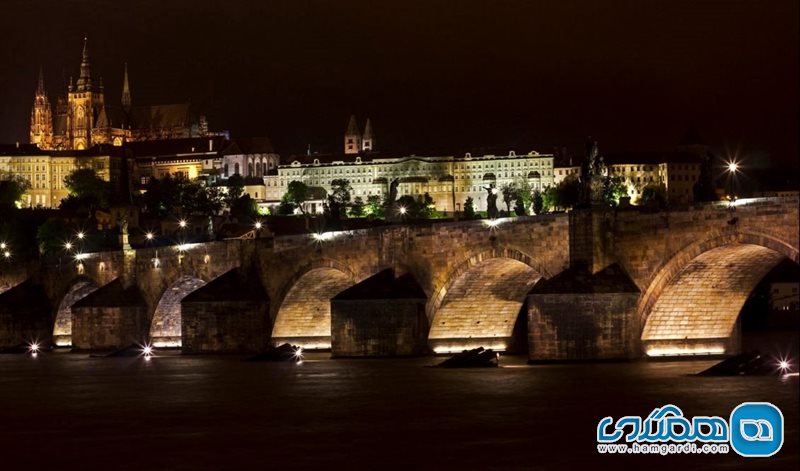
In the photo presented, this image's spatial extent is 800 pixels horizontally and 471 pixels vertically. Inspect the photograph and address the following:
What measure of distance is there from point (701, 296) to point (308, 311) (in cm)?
2335

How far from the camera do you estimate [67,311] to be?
93.6 meters

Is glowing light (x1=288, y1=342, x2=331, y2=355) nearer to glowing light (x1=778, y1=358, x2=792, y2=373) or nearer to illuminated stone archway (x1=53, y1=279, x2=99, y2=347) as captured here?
illuminated stone archway (x1=53, y1=279, x2=99, y2=347)

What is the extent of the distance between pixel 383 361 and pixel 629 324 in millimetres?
9971

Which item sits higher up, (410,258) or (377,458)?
(410,258)

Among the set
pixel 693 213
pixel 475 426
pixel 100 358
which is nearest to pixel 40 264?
pixel 100 358

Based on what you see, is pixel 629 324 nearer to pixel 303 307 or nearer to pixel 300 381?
pixel 300 381

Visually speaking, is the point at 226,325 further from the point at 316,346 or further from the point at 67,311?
the point at 67,311

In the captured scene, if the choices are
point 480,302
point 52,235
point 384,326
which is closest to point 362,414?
point 384,326

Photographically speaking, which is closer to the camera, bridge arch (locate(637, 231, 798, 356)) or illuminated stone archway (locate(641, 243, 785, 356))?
bridge arch (locate(637, 231, 798, 356))

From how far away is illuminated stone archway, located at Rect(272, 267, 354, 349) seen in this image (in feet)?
229

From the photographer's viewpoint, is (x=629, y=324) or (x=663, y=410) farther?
(x=629, y=324)

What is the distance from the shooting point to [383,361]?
5800 centimetres

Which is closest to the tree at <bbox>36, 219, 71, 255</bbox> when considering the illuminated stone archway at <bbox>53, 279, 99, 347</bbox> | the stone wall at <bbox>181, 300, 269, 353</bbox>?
the illuminated stone archway at <bbox>53, 279, 99, 347</bbox>

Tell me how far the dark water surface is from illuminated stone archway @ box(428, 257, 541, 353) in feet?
10.8
